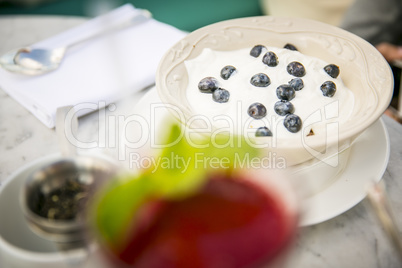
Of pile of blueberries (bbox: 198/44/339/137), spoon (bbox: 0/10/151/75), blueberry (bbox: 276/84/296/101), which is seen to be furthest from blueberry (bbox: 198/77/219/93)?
spoon (bbox: 0/10/151/75)

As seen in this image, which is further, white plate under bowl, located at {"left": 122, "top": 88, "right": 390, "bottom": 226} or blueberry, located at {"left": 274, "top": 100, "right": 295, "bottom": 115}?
blueberry, located at {"left": 274, "top": 100, "right": 295, "bottom": 115}

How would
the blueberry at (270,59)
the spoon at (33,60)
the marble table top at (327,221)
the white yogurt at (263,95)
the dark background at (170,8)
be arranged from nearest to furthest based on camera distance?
the marble table top at (327,221), the white yogurt at (263,95), the blueberry at (270,59), the spoon at (33,60), the dark background at (170,8)

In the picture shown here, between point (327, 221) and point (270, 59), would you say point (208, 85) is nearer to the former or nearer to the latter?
point (270, 59)

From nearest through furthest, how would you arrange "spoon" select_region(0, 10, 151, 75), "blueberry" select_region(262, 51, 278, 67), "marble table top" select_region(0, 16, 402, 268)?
"marble table top" select_region(0, 16, 402, 268) < "blueberry" select_region(262, 51, 278, 67) < "spoon" select_region(0, 10, 151, 75)

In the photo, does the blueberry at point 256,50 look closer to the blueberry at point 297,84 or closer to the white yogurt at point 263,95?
the white yogurt at point 263,95

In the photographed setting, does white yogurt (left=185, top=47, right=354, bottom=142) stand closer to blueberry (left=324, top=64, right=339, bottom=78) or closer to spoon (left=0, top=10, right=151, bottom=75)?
blueberry (left=324, top=64, right=339, bottom=78)

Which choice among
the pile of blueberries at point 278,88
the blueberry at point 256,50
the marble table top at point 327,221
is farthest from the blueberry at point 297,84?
the marble table top at point 327,221
